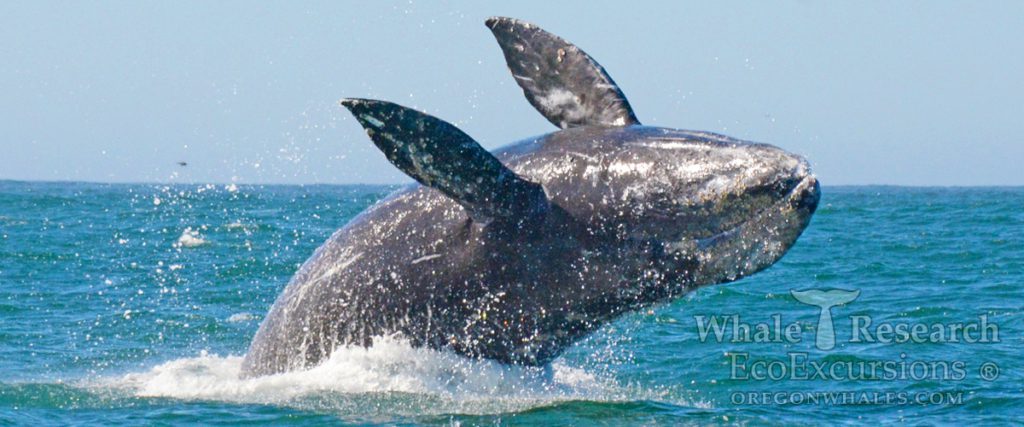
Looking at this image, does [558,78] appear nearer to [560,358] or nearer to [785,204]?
[785,204]

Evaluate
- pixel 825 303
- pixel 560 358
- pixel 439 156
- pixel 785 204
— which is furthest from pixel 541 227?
pixel 825 303

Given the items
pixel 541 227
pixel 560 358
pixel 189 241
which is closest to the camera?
pixel 541 227

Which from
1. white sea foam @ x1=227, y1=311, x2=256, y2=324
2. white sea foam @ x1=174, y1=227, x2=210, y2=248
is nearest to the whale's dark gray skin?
white sea foam @ x1=227, y1=311, x2=256, y2=324

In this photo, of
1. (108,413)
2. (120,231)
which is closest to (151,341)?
(108,413)

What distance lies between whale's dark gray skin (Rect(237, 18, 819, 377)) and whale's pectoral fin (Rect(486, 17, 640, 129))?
0.5 inches

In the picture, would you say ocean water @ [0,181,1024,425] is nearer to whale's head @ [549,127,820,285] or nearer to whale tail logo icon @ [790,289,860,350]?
whale tail logo icon @ [790,289,860,350]

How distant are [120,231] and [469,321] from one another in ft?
117

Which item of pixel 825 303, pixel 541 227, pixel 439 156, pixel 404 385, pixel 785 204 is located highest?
pixel 439 156

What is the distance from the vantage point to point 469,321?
38.0 ft

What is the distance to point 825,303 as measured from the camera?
25812 mm

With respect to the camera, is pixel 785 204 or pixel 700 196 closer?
pixel 785 204

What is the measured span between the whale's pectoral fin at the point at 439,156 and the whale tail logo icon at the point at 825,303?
9.57 metres

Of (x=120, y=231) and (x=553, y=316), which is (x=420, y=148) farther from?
(x=120, y=231)

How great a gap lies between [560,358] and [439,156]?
5.96m
